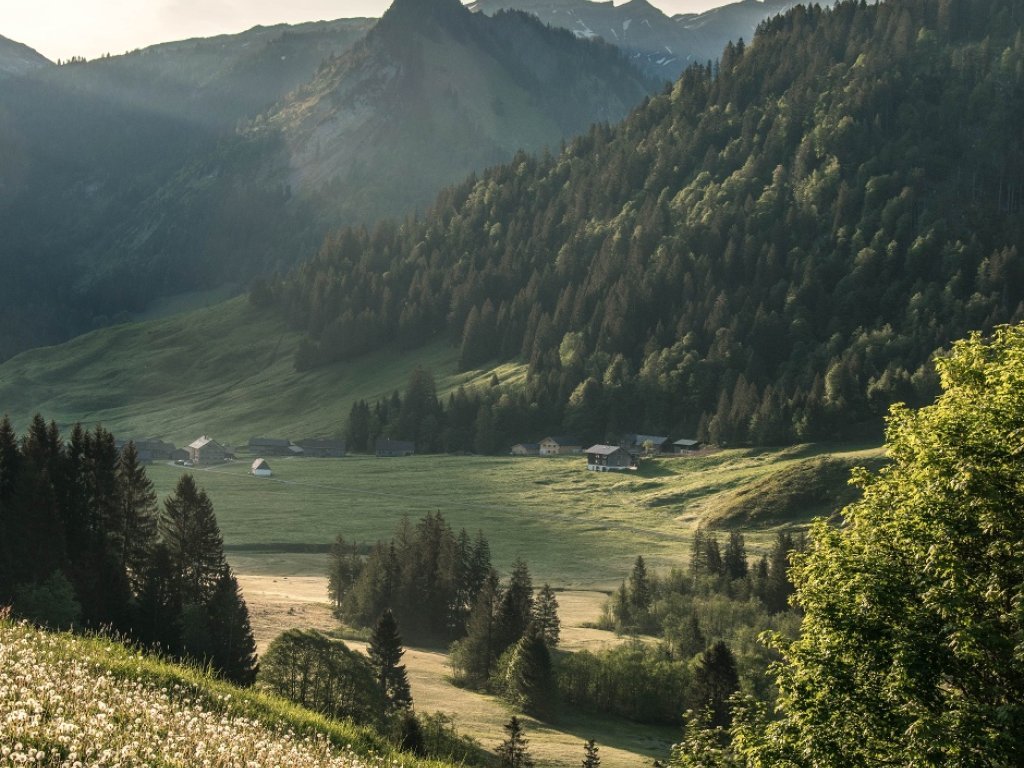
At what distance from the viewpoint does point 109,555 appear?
66.1m

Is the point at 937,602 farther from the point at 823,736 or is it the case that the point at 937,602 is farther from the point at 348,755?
the point at 348,755

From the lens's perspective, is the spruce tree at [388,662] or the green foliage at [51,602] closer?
the green foliage at [51,602]

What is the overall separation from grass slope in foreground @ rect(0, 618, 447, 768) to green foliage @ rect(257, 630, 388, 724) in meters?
33.7

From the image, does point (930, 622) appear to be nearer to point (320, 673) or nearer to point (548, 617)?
point (320, 673)

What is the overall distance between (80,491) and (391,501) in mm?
108024

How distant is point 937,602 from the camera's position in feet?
72.0

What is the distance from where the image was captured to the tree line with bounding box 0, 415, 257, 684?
59.2 meters

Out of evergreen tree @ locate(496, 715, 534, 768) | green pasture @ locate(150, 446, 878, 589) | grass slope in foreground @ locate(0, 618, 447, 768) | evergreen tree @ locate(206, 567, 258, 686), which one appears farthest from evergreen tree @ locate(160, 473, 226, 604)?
green pasture @ locate(150, 446, 878, 589)

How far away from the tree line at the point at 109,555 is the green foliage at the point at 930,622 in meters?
37.0

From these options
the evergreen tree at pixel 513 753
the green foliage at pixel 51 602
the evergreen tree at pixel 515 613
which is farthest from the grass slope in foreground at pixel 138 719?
the evergreen tree at pixel 515 613

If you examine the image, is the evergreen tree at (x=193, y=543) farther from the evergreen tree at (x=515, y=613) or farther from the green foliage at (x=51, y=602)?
the evergreen tree at (x=515, y=613)

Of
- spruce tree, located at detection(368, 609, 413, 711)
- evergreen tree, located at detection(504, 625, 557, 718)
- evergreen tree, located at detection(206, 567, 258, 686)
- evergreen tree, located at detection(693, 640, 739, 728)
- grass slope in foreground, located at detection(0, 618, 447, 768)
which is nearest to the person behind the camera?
grass slope in foreground, located at detection(0, 618, 447, 768)

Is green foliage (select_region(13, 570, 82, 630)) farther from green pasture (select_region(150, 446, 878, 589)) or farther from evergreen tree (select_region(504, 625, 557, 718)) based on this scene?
A: green pasture (select_region(150, 446, 878, 589))

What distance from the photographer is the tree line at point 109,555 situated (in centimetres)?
5925
